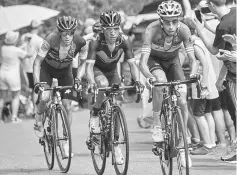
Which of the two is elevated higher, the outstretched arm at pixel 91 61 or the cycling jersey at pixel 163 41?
the cycling jersey at pixel 163 41

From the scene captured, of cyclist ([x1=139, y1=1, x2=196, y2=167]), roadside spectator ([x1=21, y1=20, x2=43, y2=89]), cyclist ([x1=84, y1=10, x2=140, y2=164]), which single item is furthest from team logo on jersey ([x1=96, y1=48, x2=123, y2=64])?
roadside spectator ([x1=21, y1=20, x2=43, y2=89])

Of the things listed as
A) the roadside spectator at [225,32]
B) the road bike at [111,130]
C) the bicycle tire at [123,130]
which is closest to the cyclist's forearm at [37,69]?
the road bike at [111,130]

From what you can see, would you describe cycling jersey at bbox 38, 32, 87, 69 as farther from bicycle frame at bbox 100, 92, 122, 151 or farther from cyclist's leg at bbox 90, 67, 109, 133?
bicycle frame at bbox 100, 92, 122, 151

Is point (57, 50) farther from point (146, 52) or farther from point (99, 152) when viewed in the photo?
point (146, 52)

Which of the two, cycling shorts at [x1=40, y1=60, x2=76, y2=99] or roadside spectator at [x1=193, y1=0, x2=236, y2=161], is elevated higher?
roadside spectator at [x1=193, y1=0, x2=236, y2=161]

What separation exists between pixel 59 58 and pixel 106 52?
2.92ft

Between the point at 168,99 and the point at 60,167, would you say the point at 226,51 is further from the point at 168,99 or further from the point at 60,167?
the point at 60,167

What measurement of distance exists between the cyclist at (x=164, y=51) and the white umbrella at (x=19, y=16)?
512 inches

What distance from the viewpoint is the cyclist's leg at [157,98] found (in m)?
11.2

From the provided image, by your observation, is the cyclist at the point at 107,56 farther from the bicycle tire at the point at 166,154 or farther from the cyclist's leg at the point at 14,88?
the cyclist's leg at the point at 14,88

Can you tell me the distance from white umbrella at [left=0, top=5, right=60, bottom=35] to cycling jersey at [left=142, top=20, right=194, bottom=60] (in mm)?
13053

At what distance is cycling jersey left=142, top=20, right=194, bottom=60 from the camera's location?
1150 centimetres

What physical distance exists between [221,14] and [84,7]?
25388mm

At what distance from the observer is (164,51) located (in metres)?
11.8
